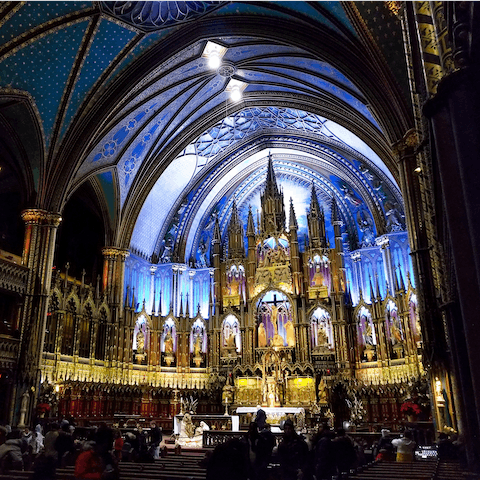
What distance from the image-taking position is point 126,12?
682 inches

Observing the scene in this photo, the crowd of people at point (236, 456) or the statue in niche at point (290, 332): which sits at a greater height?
the statue in niche at point (290, 332)

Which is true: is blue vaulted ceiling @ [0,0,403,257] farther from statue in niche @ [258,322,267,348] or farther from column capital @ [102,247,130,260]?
statue in niche @ [258,322,267,348]

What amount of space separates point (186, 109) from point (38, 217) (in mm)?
9365

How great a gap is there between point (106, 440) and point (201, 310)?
2189cm

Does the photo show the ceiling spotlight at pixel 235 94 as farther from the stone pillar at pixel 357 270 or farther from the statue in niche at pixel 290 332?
the statue in niche at pixel 290 332

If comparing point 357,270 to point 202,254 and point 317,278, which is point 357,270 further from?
point 202,254

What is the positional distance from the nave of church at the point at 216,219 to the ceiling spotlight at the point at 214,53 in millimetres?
79

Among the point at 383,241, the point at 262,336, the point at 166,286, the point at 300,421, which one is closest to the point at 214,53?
the point at 383,241

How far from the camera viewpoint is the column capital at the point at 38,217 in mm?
19219

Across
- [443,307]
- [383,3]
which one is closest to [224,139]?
[383,3]

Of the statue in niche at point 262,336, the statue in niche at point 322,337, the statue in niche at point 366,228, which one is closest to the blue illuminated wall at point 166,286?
the statue in niche at point 262,336

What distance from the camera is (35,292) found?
18.2 m

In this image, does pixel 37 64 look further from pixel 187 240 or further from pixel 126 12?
pixel 187 240

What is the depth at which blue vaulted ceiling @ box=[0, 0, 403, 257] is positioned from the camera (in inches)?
671
